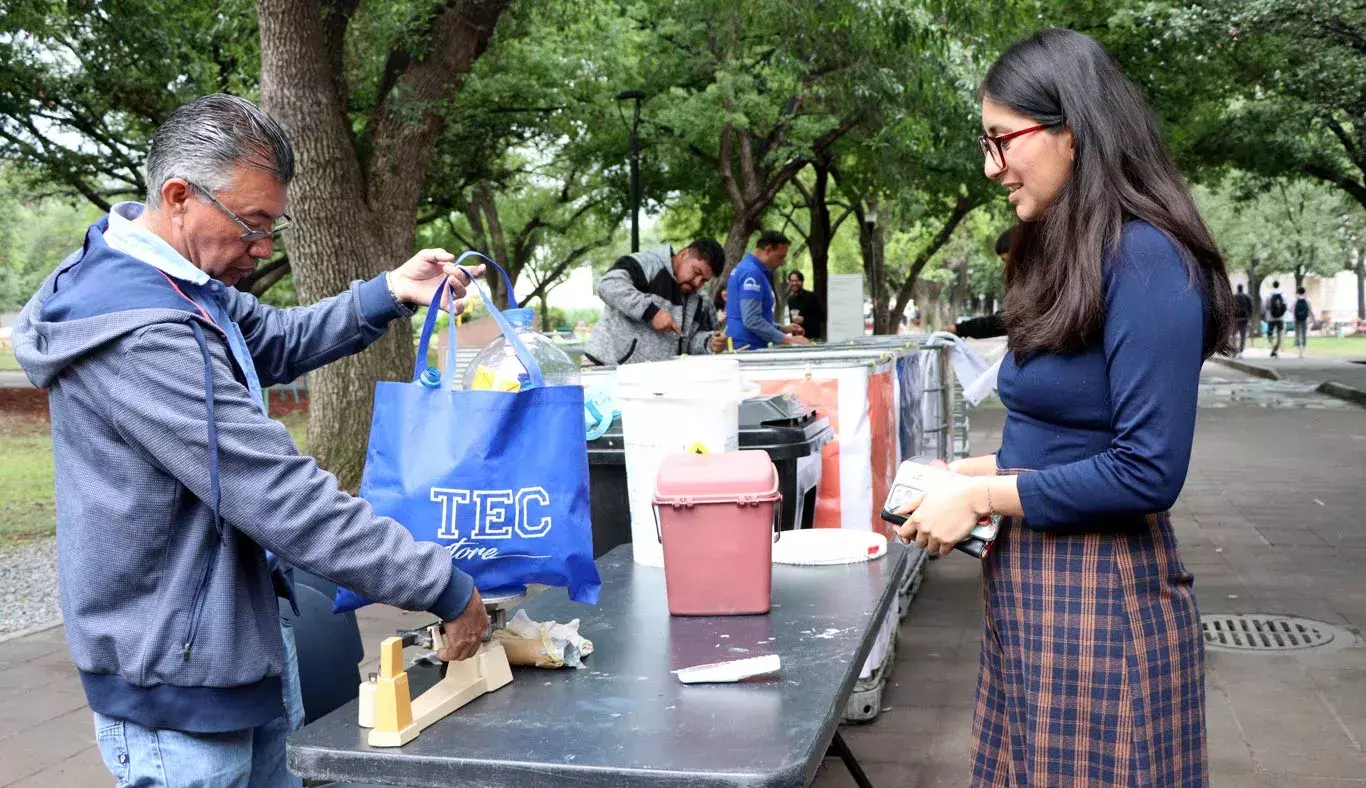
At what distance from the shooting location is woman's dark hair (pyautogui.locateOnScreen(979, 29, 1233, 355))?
76.6 inches

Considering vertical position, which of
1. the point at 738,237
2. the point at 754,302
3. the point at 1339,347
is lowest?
the point at 1339,347

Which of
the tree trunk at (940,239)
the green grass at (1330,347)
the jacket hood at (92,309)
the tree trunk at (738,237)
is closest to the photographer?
the jacket hood at (92,309)

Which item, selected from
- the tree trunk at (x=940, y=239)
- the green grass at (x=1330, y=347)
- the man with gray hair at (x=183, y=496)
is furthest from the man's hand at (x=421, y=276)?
the green grass at (x=1330, y=347)

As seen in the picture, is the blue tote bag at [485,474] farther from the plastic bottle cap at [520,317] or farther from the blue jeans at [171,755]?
the plastic bottle cap at [520,317]

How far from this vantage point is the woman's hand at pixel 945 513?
2.05m

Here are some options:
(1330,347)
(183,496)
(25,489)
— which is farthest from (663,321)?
(1330,347)

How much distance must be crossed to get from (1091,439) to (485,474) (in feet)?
3.33

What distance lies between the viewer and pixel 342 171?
9539 millimetres

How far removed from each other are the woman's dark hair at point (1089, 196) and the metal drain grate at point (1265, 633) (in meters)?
4.28

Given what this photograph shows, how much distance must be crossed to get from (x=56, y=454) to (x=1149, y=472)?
5.70 ft

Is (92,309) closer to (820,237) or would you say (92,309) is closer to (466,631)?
(466,631)

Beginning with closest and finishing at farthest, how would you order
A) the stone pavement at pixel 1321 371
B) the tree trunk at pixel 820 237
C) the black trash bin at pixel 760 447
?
1. the black trash bin at pixel 760 447
2. the stone pavement at pixel 1321 371
3. the tree trunk at pixel 820 237

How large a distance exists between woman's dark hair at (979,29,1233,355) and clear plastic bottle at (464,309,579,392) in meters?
0.91

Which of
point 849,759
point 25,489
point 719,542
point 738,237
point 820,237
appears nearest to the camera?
point 719,542
